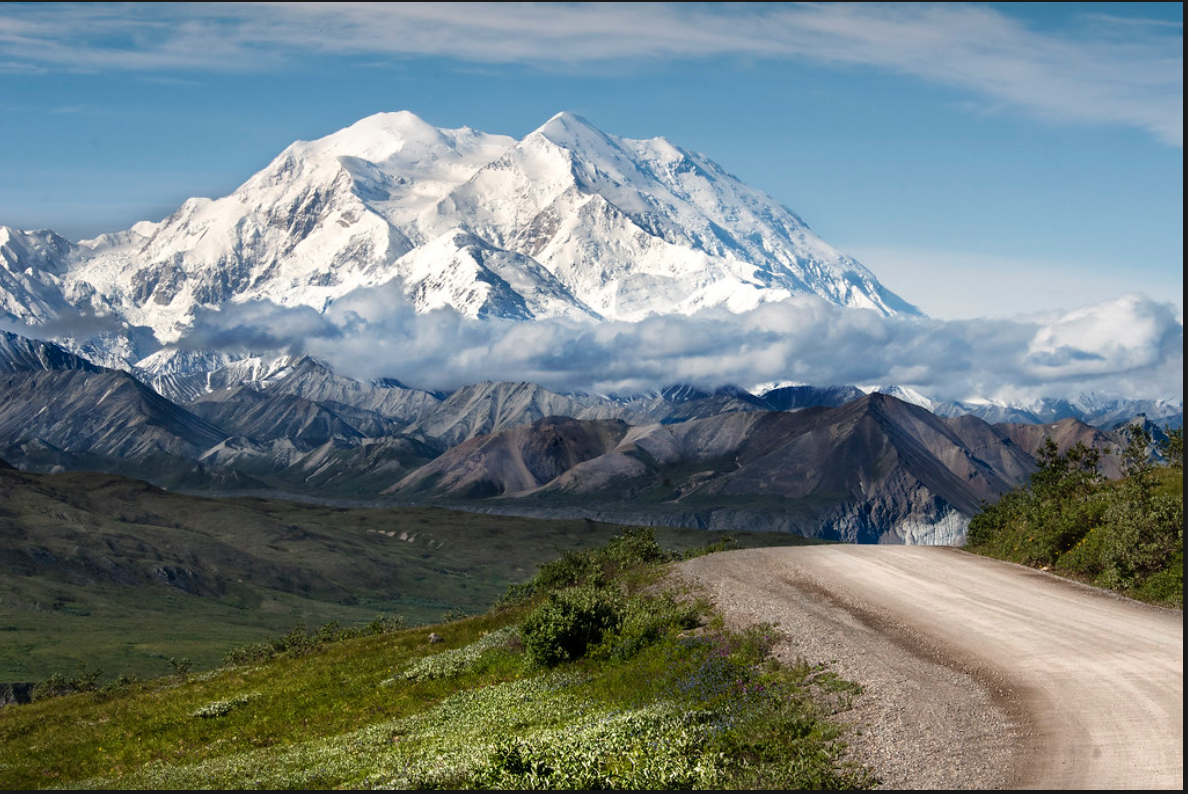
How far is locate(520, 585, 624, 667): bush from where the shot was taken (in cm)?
3081

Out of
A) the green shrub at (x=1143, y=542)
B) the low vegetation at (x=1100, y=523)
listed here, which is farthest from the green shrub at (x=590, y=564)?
the green shrub at (x=1143, y=542)

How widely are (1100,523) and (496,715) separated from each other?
22.6 metres

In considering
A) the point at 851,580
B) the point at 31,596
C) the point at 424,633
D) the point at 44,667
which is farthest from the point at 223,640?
the point at 851,580

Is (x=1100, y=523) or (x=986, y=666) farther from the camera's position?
(x=1100, y=523)

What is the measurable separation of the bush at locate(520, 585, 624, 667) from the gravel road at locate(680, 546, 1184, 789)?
334 centimetres

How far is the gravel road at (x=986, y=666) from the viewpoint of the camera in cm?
1855

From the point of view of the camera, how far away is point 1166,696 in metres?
21.5

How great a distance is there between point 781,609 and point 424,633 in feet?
48.3

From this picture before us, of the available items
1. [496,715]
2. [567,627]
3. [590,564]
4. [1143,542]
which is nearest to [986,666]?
[496,715]

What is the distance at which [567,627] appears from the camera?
30.9 meters

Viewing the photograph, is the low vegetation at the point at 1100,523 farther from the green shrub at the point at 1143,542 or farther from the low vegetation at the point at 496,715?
the low vegetation at the point at 496,715

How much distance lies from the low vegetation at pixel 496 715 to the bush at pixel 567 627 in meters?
0.04

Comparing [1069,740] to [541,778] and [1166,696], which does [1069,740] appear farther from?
[541,778]

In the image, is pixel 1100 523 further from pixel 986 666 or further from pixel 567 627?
pixel 567 627
